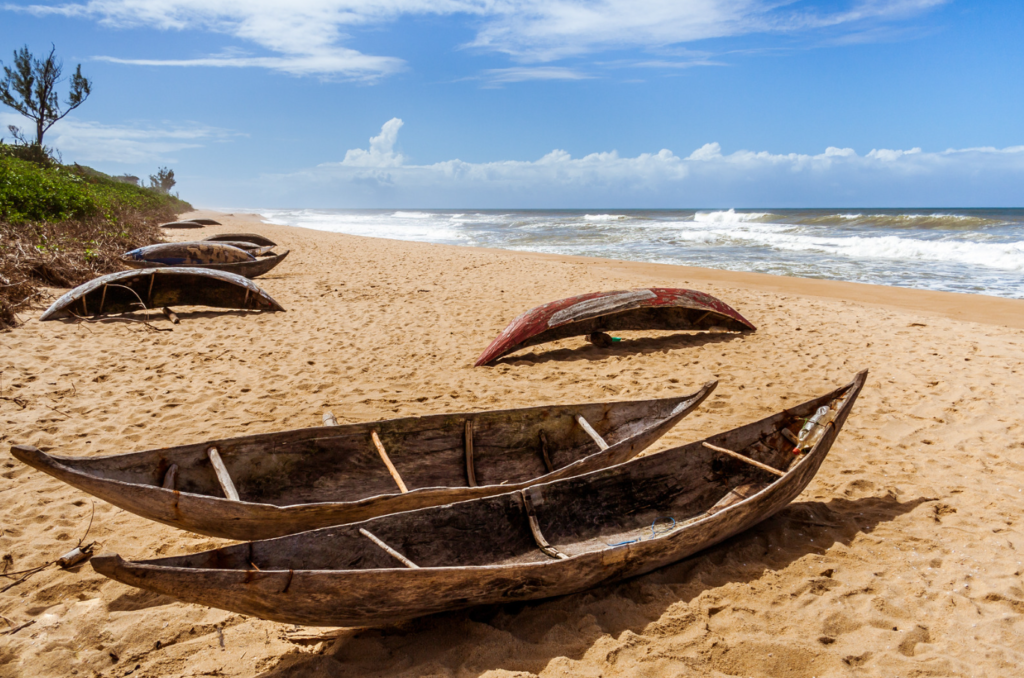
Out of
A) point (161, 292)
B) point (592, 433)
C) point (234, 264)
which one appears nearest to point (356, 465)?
point (592, 433)

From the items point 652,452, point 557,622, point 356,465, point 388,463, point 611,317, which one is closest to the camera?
point 557,622

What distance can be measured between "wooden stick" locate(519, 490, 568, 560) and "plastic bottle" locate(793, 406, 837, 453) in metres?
1.97

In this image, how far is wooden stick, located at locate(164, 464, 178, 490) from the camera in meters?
3.21

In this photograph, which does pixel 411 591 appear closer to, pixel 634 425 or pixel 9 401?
pixel 634 425

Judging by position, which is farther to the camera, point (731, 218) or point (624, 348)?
point (731, 218)

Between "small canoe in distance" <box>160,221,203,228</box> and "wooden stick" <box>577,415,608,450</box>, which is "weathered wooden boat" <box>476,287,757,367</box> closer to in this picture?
"wooden stick" <box>577,415,608,450</box>

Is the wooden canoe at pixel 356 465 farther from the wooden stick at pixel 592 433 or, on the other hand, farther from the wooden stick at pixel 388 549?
the wooden stick at pixel 388 549

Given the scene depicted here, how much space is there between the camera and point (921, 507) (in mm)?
4148

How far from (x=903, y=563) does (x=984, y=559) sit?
0.51 meters

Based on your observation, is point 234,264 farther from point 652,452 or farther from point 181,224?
point 181,224

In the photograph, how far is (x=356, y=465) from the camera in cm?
397

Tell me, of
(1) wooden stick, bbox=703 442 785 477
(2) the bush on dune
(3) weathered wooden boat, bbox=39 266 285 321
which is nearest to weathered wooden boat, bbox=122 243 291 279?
(2) the bush on dune

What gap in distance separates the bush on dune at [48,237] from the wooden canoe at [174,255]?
0.42 meters

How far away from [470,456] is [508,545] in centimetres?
94
